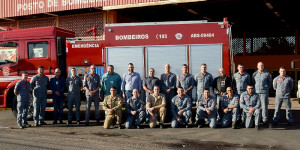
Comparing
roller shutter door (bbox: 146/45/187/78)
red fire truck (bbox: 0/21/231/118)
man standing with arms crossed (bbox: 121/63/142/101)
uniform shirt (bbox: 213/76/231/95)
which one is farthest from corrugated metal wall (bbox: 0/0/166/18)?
uniform shirt (bbox: 213/76/231/95)

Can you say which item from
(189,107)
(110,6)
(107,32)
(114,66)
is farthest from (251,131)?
(110,6)

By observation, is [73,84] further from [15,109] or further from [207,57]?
[207,57]

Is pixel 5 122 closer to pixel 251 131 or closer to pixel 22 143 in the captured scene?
pixel 22 143

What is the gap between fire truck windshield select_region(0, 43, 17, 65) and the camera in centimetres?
1009

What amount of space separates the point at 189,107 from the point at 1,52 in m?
6.27

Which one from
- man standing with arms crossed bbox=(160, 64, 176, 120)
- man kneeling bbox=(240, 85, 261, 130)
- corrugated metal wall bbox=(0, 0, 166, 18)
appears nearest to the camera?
man kneeling bbox=(240, 85, 261, 130)

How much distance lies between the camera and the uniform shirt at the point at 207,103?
8641 mm

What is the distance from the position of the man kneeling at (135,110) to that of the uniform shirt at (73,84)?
5.40ft

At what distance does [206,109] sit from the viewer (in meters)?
8.60

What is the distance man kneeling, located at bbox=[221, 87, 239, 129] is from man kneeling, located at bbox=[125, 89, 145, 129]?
7.37 ft

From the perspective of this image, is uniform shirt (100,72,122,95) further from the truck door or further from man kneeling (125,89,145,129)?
the truck door

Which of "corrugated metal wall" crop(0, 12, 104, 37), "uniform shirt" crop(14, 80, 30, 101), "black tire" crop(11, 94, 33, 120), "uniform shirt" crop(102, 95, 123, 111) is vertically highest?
"corrugated metal wall" crop(0, 12, 104, 37)

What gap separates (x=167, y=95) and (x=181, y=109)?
720mm

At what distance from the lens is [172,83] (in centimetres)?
923
